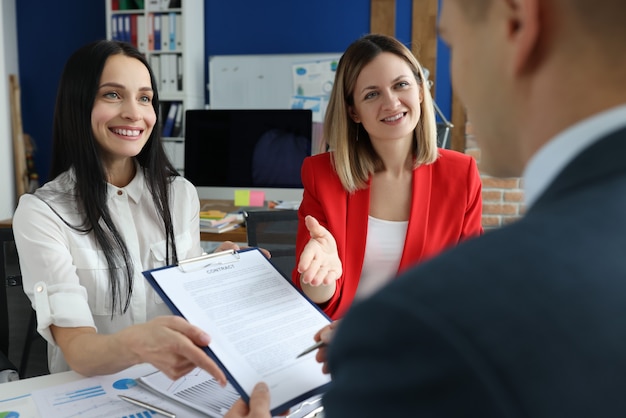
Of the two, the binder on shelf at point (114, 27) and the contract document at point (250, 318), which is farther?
the binder on shelf at point (114, 27)

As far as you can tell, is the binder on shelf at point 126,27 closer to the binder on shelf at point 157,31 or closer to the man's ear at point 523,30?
the binder on shelf at point 157,31

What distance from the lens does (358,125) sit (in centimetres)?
187

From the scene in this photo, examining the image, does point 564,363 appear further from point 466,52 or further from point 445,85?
point 445,85

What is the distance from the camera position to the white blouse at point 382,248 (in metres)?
1.65

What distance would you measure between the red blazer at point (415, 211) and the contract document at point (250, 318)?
560 mm

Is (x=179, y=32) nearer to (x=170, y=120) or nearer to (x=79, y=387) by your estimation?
(x=170, y=120)

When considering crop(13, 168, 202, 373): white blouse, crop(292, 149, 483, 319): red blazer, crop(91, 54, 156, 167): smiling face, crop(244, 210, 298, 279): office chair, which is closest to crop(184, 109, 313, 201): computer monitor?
crop(244, 210, 298, 279): office chair

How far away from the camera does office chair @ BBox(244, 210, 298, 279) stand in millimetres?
1855

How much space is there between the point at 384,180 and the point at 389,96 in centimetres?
27

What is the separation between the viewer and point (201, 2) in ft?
17.3

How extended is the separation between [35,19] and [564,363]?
6357 millimetres

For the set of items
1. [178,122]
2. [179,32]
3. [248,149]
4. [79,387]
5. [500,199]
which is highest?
[179,32]

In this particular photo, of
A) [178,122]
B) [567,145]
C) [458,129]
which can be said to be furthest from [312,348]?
[178,122]

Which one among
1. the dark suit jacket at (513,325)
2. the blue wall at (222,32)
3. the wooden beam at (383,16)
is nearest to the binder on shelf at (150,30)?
the blue wall at (222,32)
